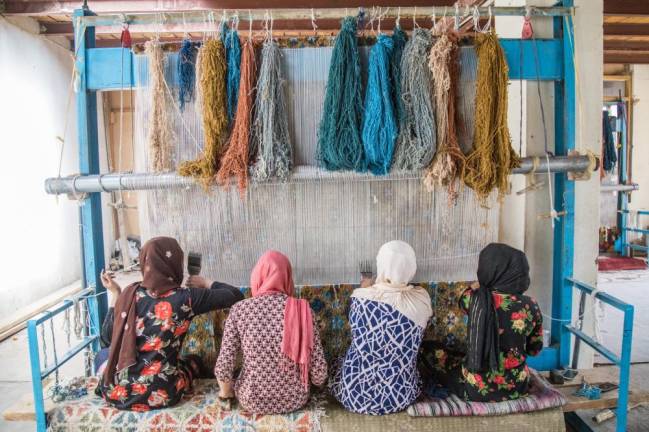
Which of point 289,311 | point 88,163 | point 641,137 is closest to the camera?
point 289,311

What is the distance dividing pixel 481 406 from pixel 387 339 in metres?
0.58

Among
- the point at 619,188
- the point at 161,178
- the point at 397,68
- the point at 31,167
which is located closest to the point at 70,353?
the point at 161,178

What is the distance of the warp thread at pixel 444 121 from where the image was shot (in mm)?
2555

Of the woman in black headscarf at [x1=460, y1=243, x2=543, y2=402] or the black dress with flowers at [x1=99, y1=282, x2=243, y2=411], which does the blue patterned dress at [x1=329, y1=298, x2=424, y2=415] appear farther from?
the black dress with flowers at [x1=99, y1=282, x2=243, y2=411]

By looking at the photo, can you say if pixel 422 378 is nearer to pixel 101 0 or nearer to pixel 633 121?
pixel 101 0

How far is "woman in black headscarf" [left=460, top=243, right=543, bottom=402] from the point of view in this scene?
89.7 inches

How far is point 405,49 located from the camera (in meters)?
2.61

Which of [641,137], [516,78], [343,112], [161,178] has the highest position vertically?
[641,137]

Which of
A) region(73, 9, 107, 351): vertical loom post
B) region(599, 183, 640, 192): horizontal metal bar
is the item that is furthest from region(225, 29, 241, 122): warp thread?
region(599, 183, 640, 192): horizontal metal bar

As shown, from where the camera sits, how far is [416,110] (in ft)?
8.47

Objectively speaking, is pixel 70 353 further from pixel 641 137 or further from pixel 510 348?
pixel 641 137

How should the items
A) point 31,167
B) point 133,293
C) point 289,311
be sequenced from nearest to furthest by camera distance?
point 289,311 < point 133,293 < point 31,167

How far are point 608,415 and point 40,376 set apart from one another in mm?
3290

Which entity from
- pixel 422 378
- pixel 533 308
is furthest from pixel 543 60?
pixel 422 378
